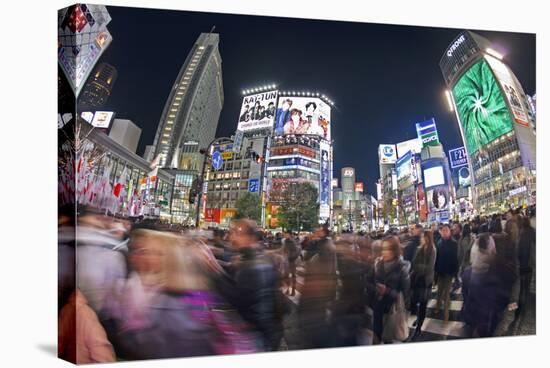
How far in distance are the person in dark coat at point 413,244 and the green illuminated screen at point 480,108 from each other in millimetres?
1414

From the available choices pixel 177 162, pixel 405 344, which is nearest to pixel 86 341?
pixel 177 162

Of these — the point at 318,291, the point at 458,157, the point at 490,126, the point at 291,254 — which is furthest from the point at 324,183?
the point at 490,126

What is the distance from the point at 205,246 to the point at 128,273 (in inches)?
35.2

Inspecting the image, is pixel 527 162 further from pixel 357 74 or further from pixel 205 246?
pixel 205 246

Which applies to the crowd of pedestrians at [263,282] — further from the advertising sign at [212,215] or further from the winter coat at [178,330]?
the advertising sign at [212,215]

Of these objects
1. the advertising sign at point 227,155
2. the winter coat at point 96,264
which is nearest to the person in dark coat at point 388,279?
the advertising sign at point 227,155

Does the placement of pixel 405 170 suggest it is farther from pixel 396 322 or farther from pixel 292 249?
pixel 396 322

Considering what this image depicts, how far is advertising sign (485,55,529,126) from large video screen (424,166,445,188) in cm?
156

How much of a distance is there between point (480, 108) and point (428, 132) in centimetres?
111

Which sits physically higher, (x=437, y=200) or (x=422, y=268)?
(x=437, y=200)

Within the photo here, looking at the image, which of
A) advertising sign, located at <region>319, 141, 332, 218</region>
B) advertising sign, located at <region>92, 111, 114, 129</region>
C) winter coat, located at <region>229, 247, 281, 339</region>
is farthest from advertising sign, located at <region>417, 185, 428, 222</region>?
advertising sign, located at <region>92, 111, 114, 129</region>

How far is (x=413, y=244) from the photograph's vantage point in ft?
21.7

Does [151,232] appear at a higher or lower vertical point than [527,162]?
lower

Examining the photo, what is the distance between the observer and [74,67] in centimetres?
520
